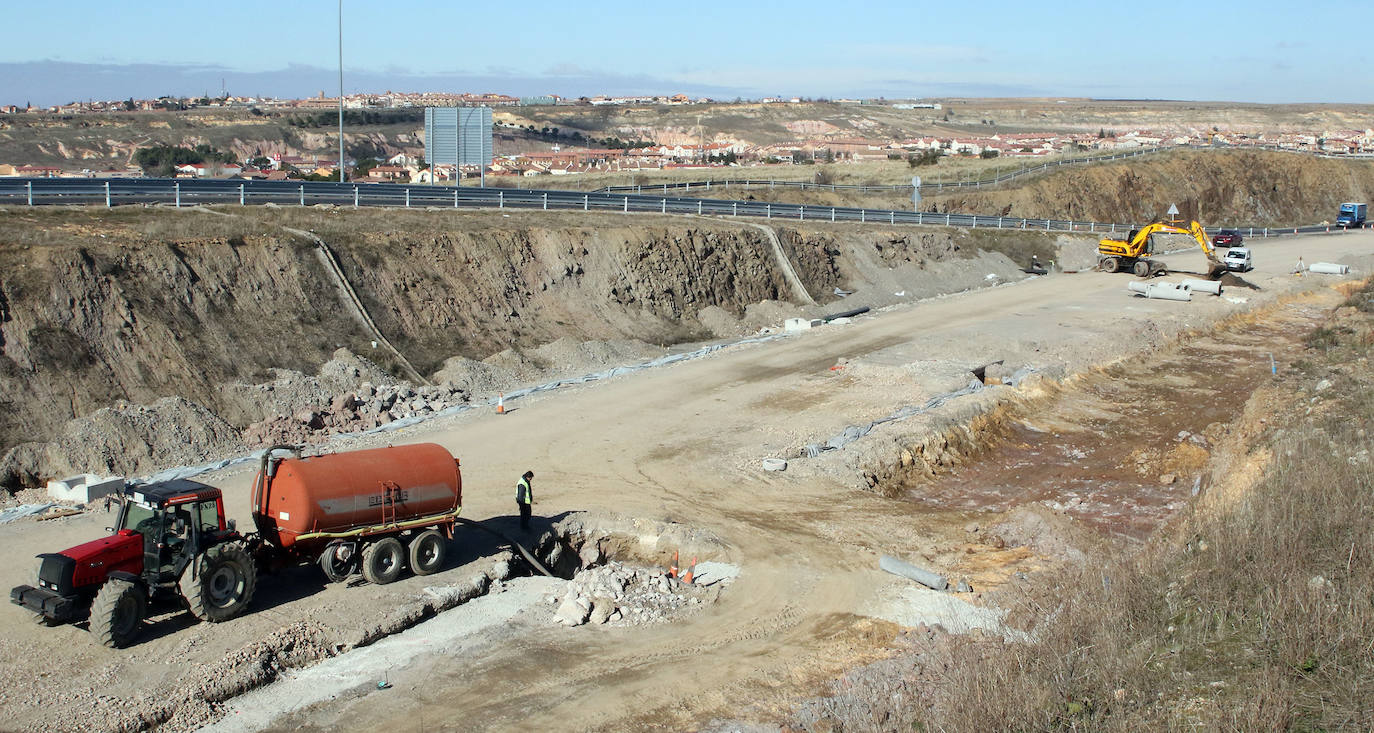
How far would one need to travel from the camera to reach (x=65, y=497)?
62.0 ft

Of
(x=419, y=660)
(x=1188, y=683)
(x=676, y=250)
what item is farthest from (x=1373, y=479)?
(x=676, y=250)

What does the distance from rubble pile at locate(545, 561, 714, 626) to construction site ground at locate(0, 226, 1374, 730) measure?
24cm

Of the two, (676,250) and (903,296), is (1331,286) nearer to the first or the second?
(903,296)

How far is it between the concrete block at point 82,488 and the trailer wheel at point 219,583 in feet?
20.0

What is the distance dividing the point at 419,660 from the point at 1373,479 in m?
12.8

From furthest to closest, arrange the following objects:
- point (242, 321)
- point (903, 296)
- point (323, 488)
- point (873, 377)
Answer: point (903, 296), point (873, 377), point (242, 321), point (323, 488)

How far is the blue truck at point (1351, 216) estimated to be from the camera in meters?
82.8

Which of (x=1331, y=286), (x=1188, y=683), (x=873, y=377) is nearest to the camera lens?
(x=1188, y=683)

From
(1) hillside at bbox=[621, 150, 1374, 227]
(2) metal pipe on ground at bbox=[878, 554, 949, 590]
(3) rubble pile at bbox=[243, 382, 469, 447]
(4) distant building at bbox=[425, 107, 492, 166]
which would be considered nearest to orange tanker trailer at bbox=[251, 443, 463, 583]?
(2) metal pipe on ground at bbox=[878, 554, 949, 590]

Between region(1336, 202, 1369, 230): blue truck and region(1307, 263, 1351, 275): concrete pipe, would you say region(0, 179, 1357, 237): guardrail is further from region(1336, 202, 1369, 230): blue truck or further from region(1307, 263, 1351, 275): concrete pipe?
region(1336, 202, 1369, 230): blue truck

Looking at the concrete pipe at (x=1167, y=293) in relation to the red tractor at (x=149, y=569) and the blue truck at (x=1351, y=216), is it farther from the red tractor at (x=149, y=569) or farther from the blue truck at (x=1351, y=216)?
the blue truck at (x=1351, y=216)

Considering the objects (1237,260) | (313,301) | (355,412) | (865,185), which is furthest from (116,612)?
(865,185)

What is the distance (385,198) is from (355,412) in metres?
16.6

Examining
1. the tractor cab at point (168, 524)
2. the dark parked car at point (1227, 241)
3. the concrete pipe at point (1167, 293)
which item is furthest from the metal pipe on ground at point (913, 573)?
the dark parked car at point (1227, 241)
